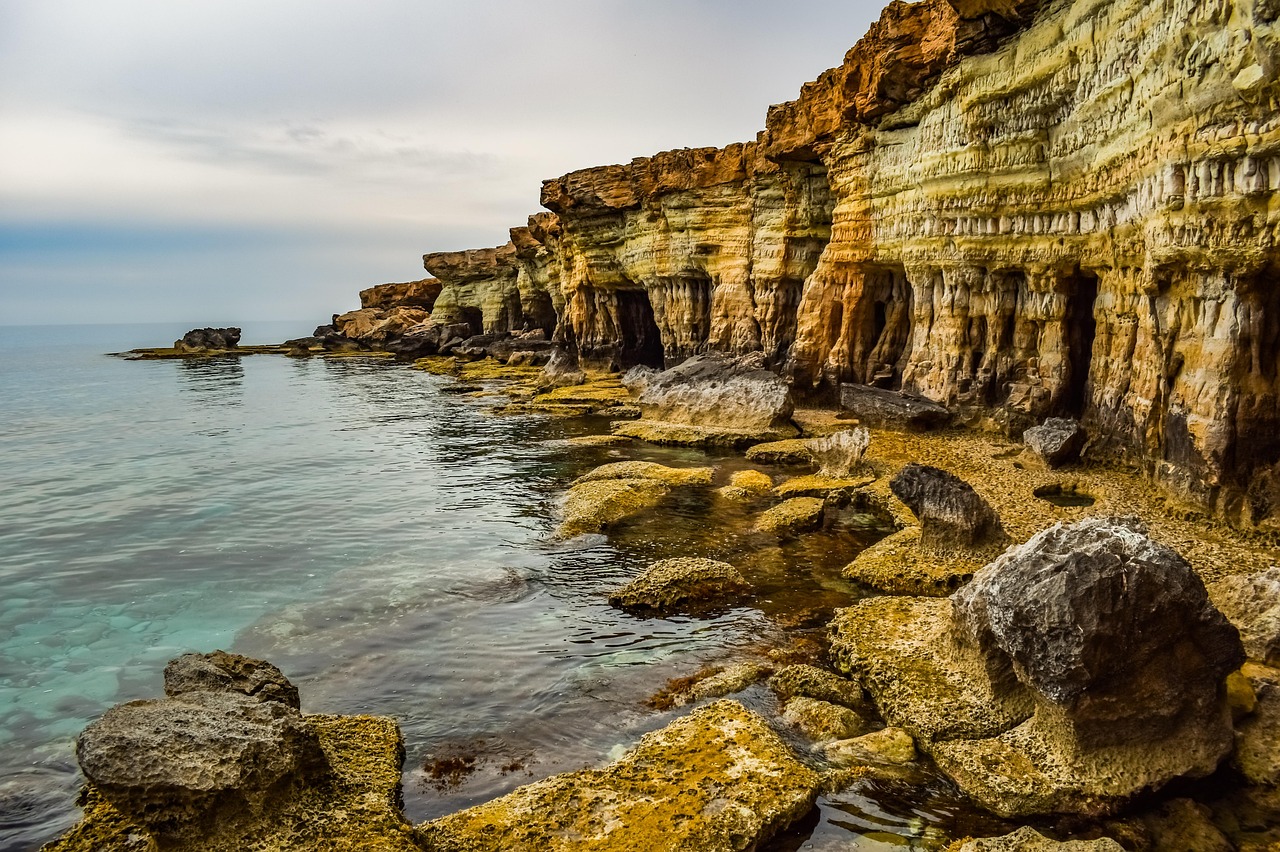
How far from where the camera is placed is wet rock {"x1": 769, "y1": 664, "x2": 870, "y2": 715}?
8.44 metres

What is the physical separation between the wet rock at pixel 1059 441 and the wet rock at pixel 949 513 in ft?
16.0

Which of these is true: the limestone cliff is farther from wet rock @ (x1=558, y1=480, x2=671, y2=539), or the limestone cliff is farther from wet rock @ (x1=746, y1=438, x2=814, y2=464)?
wet rock @ (x1=558, y1=480, x2=671, y2=539)

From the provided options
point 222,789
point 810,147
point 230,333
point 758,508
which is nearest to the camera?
point 222,789

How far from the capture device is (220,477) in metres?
23.6

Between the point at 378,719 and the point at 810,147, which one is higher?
the point at 810,147

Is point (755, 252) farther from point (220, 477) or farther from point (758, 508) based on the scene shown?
point (220, 477)

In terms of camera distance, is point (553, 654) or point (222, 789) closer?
point (222, 789)

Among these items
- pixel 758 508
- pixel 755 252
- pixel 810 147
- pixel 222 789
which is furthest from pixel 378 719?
pixel 755 252

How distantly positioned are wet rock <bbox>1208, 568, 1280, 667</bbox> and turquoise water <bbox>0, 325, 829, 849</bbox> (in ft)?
17.7

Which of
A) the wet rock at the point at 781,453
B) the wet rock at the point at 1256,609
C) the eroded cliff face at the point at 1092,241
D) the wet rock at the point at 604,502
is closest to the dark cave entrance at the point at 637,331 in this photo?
the eroded cliff face at the point at 1092,241

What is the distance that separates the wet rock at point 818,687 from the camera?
844 centimetres

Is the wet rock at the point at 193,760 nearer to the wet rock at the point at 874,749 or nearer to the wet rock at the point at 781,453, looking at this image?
the wet rock at the point at 874,749

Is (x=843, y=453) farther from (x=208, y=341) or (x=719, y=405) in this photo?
(x=208, y=341)

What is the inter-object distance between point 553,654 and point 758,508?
745cm
